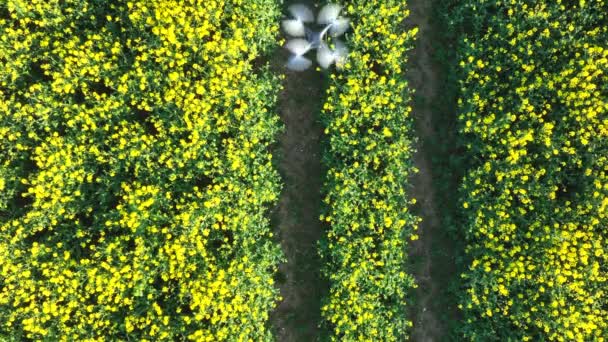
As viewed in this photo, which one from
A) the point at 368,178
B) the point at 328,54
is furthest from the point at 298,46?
the point at 368,178

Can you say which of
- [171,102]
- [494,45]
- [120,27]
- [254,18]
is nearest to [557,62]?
[494,45]

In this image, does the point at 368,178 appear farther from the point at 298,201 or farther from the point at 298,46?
the point at 298,46

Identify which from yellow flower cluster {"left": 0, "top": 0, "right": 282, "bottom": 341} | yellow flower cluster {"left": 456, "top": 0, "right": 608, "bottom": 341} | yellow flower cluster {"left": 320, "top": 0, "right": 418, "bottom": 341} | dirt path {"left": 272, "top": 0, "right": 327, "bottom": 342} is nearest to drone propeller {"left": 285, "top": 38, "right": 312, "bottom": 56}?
dirt path {"left": 272, "top": 0, "right": 327, "bottom": 342}

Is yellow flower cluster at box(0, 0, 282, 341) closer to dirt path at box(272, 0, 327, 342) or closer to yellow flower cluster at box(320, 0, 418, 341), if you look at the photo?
dirt path at box(272, 0, 327, 342)

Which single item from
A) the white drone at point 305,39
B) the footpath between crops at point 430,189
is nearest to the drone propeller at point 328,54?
the white drone at point 305,39

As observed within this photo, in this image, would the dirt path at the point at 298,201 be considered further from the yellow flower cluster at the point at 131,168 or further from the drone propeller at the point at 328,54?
the yellow flower cluster at the point at 131,168

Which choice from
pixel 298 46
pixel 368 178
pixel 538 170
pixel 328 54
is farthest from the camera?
pixel 298 46

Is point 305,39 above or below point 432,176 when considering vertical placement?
above
